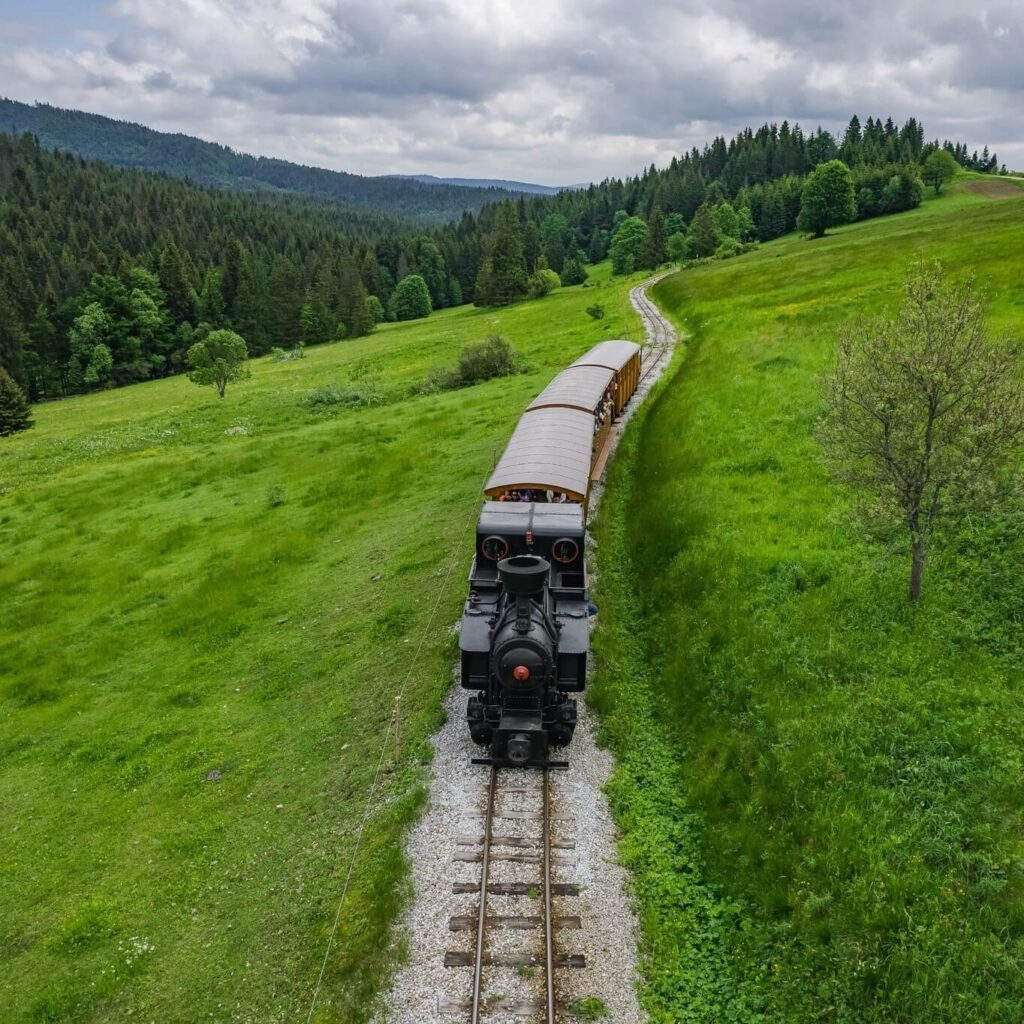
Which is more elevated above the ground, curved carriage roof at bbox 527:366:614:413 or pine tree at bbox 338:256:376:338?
pine tree at bbox 338:256:376:338

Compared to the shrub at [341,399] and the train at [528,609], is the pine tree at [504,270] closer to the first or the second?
the shrub at [341,399]

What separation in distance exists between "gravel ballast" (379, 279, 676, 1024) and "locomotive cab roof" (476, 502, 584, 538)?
4351mm

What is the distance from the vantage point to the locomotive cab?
46.2 feet

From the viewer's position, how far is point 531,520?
17.1m

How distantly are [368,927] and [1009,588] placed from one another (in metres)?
15.5

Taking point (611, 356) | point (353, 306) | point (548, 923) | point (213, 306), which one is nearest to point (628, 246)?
point (353, 306)

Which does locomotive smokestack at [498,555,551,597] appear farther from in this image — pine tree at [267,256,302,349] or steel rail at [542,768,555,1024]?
pine tree at [267,256,302,349]

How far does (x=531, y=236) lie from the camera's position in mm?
119938

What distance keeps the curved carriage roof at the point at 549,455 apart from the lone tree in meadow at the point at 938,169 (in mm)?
120807

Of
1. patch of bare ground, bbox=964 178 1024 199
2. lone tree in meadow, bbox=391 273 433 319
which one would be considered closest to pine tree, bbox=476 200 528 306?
lone tree in meadow, bbox=391 273 433 319

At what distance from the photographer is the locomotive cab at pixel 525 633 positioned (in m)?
14.1

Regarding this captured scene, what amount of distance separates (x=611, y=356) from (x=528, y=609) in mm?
27359

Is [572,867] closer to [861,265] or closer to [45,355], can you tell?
[861,265]

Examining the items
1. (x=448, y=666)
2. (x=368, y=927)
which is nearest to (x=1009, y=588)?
(x=448, y=666)
